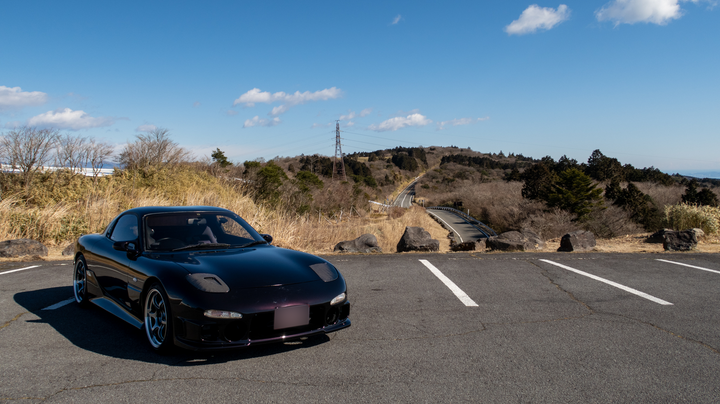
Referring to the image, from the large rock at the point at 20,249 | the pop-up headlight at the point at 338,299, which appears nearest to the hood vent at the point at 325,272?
the pop-up headlight at the point at 338,299

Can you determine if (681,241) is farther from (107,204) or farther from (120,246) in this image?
(107,204)

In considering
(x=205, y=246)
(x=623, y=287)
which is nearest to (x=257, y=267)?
(x=205, y=246)

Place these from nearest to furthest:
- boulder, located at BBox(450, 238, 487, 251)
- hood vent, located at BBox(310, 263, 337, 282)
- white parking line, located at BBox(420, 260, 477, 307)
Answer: hood vent, located at BBox(310, 263, 337, 282) < white parking line, located at BBox(420, 260, 477, 307) < boulder, located at BBox(450, 238, 487, 251)

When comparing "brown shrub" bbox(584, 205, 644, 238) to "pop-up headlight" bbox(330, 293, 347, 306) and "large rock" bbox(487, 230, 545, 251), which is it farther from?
"pop-up headlight" bbox(330, 293, 347, 306)

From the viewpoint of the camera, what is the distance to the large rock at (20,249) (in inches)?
384

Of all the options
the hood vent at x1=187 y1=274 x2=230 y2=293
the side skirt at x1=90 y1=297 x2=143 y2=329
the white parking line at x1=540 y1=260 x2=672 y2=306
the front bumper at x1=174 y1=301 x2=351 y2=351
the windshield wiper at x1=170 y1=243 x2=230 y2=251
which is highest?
the windshield wiper at x1=170 y1=243 x2=230 y2=251

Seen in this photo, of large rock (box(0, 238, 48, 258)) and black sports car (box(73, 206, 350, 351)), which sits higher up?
black sports car (box(73, 206, 350, 351))

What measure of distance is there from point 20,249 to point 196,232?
7415mm

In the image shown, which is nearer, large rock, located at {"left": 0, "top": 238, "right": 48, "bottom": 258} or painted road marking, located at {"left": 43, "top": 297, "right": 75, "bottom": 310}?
painted road marking, located at {"left": 43, "top": 297, "right": 75, "bottom": 310}

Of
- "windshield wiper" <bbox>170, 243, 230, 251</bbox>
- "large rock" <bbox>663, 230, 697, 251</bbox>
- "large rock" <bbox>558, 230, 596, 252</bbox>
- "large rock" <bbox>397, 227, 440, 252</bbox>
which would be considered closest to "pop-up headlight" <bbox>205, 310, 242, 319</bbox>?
"windshield wiper" <bbox>170, 243, 230, 251</bbox>

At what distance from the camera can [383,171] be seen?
127625 millimetres

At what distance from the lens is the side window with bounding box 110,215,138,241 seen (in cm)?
499

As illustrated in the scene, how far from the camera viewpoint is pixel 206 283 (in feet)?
12.6

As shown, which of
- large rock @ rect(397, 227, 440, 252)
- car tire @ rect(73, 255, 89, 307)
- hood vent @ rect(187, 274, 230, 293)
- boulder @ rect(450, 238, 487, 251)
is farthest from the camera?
boulder @ rect(450, 238, 487, 251)
